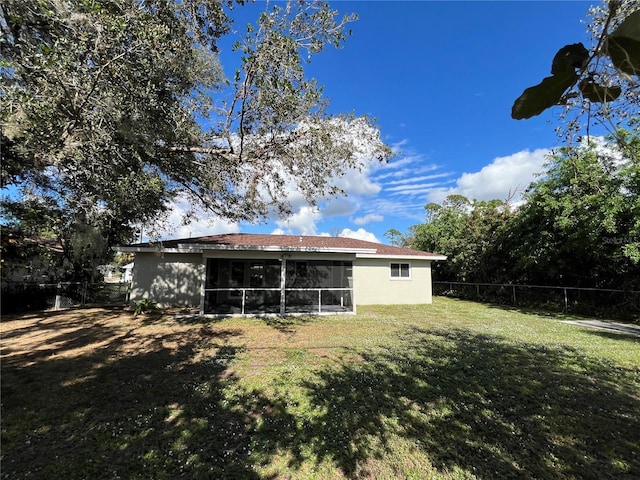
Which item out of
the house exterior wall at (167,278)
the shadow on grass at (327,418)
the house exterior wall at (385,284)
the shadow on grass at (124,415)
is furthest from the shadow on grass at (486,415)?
the house exterior wall at (167,278)

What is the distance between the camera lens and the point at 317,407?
409 centimetres

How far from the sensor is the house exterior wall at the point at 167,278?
517 inches

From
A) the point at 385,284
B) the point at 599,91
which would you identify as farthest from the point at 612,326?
the point at 599,91

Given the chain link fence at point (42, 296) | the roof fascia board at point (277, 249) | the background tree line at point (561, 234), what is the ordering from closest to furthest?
1. the background tree line at point (561, 234)
2. the roof fascia board at point (277, 249)
3. the chain link fence at point (42, 296)

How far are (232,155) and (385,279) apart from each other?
450 inches

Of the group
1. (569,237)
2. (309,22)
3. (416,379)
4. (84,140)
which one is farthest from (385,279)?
(84,140)

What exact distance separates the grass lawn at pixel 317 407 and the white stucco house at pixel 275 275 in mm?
4302

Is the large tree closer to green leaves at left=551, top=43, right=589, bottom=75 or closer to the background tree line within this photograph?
green leaves at left=551, top=43, right=589, bottom=75

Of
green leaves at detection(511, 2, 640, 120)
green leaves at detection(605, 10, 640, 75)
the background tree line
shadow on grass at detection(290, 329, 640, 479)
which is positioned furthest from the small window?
green leaves at detection(605, 10, 640, 75)

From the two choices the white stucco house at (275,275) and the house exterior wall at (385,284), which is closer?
the white stucco house at (275,275)

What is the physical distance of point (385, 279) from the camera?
15703 millimetres

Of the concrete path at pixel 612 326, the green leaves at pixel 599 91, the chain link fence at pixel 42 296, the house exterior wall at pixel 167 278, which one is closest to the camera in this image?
the green leaves at pixel 599 91

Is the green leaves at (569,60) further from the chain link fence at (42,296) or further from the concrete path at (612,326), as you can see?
the chain link fence at (42,296)

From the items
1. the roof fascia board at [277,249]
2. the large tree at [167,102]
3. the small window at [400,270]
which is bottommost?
the small window at [400,270]
